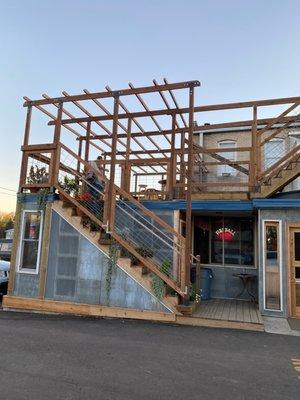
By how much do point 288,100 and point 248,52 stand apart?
380 centimetres

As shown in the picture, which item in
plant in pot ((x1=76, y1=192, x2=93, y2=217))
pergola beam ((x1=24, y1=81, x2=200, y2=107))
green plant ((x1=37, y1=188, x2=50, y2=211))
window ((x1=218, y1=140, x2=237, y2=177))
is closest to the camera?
pergola beam ((x1=24, y1=81, x2=200, y2=107))

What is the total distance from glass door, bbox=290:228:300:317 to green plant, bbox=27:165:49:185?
6.84 m

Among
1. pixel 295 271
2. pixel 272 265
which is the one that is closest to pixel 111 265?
pixel 272 265

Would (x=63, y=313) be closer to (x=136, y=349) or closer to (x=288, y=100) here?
(x=136, y=349)

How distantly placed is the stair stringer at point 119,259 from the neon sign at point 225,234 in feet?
12.0

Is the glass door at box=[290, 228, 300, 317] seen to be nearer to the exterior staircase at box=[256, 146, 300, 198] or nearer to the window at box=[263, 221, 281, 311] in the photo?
the window at box=[263, 221, 281, 311]

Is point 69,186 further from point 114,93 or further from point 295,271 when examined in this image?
point 295,271

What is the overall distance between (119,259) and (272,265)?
12.5ft

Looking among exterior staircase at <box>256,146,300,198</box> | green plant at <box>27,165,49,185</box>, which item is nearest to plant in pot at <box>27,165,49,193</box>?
green plant at <box>27,165,49,185</box>

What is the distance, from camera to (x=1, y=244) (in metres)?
18.3

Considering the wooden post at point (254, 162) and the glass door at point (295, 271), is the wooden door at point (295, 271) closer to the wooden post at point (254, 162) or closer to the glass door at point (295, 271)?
the glass door at point (295, 271)

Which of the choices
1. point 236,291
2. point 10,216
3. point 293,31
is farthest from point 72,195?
point 10,216

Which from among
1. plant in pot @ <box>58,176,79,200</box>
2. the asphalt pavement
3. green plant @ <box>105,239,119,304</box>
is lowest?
the asphalt pavement

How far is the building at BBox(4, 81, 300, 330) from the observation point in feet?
26.9
